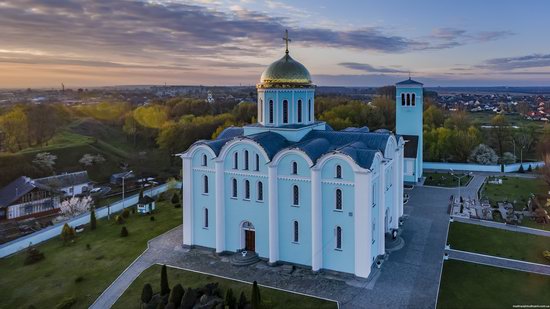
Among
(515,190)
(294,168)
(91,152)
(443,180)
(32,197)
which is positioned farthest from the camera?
(91,152)

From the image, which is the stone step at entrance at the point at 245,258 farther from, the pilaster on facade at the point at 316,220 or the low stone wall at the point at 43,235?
the low stone wall at the point at 43,235

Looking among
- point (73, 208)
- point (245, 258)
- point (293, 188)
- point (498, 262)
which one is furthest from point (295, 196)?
point (73, 208)

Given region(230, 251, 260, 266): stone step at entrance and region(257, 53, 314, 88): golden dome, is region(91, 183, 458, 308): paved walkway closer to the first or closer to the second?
region(230, 251, 260, 266): stone step at entrance

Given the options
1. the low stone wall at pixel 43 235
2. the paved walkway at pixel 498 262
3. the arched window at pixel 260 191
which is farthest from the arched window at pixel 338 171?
the low stone wall at pixel 43 235

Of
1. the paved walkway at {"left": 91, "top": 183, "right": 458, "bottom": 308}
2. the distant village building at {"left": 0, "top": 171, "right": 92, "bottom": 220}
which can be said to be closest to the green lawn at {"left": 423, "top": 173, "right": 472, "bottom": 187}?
the paved walkway at {"left": 91, "top": 183, "right": 458, "bottom": 308}

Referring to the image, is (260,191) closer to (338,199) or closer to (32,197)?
(338,199)

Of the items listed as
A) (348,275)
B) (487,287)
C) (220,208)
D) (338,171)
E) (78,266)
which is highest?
(338,171)

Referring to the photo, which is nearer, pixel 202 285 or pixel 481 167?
pixel 202 285
